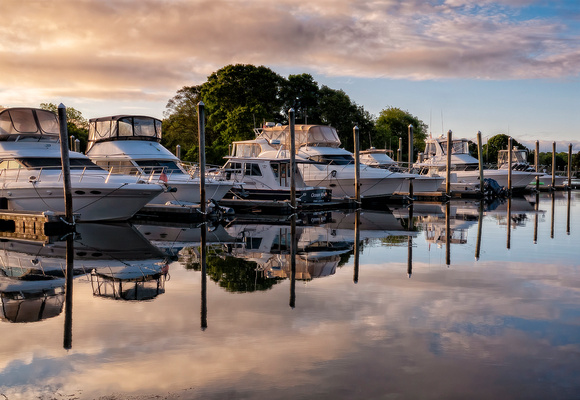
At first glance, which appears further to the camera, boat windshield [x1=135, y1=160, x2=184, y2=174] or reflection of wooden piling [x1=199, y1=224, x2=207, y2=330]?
boat windshield [x1=135, y1=160, x2=184, y2=174]

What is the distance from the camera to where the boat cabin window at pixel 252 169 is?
→ 30844 millimetres

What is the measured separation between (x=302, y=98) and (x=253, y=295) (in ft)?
190

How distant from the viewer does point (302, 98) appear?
6738 cm

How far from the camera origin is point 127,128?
1163 inches

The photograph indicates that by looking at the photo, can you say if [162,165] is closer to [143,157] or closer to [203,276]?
[143,157]

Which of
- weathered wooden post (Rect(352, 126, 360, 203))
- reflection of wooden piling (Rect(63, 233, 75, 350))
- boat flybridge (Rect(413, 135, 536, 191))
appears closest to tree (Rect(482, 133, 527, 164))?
boat flybridge (Rect(413, 135, 536, 191))

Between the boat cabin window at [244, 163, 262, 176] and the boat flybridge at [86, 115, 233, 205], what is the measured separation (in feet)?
9.49

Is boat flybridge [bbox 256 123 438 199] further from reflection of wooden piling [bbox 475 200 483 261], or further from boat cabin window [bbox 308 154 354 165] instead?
reflection of wooden piling [bbox 475 200 483 261]

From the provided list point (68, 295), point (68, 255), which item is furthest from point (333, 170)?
point (68, 295)

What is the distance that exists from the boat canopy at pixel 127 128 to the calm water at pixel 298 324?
12.6m

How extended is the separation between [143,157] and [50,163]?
516 centimetres

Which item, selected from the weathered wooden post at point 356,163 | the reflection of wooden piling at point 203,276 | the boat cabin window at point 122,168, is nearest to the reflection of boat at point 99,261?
the reflection of wooden piling at point 203,276

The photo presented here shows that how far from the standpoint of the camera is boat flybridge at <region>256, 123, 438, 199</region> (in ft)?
116

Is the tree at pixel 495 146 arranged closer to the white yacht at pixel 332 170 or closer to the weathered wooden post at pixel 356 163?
the white yacht at pixel 332 170
